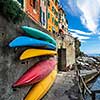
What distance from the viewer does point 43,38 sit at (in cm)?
967

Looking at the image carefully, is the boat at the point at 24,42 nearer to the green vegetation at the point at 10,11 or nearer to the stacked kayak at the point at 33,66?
the stacked kayak at the point at 33,66

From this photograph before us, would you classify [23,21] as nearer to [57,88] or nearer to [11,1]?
[11,1]

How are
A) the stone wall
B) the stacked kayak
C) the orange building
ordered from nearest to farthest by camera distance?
the stone wall → the stacked kayak → the orange building

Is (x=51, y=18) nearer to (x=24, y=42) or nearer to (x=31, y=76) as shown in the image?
(x=31, y=76)

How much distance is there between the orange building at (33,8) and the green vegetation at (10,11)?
10328 millimetres

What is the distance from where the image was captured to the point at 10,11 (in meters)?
6.89

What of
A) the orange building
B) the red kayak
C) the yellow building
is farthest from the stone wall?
the yellow building

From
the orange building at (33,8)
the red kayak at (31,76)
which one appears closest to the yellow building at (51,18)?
the orange building at (33,8)

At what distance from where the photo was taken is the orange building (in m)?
18.5

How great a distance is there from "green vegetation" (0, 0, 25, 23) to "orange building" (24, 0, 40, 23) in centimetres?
1033

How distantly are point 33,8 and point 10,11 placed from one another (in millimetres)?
14205

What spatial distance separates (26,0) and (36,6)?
407 centimetres

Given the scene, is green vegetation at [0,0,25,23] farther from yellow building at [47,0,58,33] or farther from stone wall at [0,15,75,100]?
yellow building at [47,0,58,33]

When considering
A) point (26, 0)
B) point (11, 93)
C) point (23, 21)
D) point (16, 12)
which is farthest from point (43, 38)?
point (26, 0)
